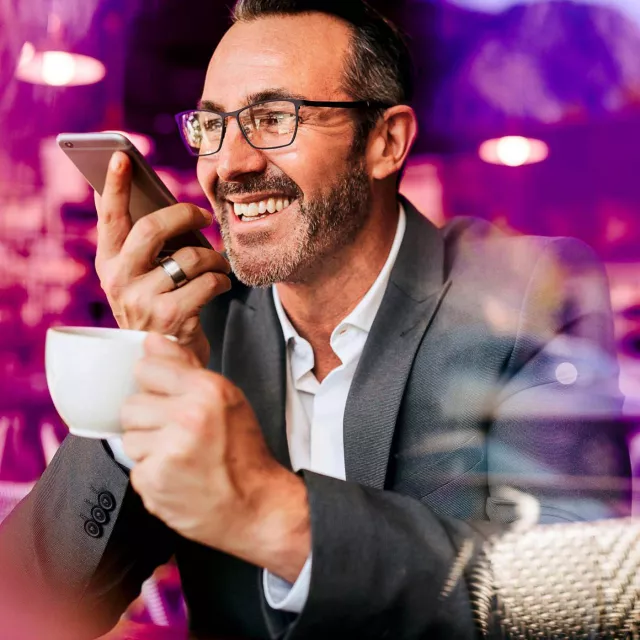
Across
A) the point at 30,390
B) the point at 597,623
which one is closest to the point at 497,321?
the point at 597,623

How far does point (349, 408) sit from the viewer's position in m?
0.61

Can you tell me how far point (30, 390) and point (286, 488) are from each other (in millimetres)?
430

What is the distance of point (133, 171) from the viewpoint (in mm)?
578

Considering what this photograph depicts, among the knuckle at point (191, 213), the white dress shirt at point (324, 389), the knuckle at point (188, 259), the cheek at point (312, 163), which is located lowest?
the white dress shirt at point (324, 389)

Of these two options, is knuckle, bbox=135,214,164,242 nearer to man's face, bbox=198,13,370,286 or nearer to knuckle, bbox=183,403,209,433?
man's face, bbox=198,13,370,286

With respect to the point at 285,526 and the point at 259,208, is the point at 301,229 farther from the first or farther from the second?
the point at 285,526

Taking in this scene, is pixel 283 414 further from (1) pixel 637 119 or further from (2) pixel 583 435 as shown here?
(1) pixel 637 119

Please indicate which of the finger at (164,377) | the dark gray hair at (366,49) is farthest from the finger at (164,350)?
the dark gray hair at (366,49)

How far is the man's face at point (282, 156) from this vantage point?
0.66 metres

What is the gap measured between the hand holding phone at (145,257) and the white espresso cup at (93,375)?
0.21 metres

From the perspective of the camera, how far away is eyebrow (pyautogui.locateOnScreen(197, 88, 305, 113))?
0.65 metres

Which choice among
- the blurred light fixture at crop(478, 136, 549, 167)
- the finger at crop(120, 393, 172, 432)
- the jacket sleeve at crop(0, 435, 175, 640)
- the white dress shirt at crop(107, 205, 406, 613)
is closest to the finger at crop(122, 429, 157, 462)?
the finger at crop(120, 393, 172, 432)

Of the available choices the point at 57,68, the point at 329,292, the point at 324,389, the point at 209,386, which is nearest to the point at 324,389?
the point at 324,389

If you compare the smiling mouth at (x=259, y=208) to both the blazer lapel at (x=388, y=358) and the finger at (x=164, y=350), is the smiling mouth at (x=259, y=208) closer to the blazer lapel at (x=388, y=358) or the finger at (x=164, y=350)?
the blazer lapel at (x=388, y=358)
